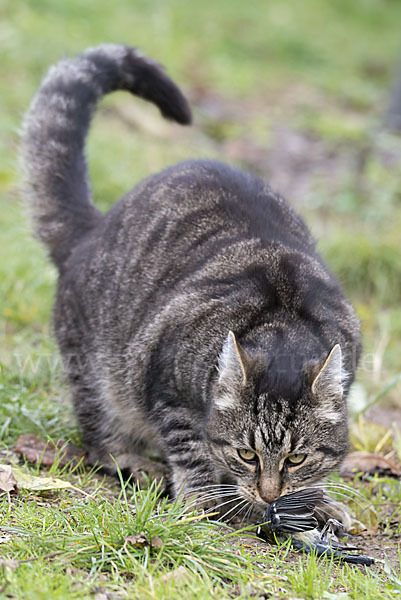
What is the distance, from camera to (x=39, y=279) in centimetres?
480

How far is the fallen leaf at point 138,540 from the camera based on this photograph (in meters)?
2.33

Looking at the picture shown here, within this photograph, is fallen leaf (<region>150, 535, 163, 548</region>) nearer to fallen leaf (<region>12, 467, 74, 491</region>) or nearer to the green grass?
the green grass

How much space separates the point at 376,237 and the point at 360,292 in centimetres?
50

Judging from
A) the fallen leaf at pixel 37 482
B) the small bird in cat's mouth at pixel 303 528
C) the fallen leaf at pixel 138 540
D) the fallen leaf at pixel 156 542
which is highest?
the small bird in cat's mouth at pixel 303 528

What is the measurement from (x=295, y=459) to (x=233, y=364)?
40cm

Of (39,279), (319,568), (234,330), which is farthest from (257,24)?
(319,568)

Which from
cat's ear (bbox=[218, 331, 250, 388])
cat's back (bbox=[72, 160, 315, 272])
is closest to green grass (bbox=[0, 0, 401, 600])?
cat's ear (bbox=[218, 331, 250, 388])

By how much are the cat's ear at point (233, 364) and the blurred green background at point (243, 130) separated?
1.08m

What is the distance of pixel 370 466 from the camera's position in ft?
11.9

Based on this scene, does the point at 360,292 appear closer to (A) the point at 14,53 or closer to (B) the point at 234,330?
(B) the point at 234,330

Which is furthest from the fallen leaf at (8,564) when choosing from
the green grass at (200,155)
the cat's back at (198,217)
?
the cat's back at (198,217)

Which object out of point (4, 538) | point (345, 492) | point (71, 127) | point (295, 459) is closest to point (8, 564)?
point (4, 538)

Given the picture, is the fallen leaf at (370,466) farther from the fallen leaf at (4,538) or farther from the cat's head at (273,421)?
the fallen leaf at (4,538)

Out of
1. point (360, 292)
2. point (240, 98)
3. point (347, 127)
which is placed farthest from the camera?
point (240, 98)
